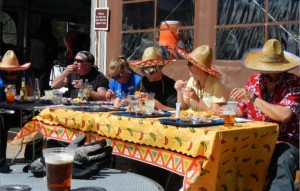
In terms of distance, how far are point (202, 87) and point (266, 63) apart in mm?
657

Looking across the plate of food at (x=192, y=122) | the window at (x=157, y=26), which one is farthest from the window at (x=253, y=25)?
the plate of food at (x=192, y=122)

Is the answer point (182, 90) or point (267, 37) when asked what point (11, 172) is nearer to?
point (182, 90)

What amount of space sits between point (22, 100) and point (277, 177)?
298 cm

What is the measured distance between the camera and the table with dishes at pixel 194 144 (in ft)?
9.19

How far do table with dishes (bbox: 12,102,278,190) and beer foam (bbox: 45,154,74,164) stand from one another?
1.14 m

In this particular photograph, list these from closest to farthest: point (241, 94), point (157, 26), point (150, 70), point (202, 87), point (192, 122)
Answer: point (192, 122), point (241, 94), point (202, 87), point (150, 70), point (157, 26)

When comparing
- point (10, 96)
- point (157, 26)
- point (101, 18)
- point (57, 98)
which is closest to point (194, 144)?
point (57, 98)

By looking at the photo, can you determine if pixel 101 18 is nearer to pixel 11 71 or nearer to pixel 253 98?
pixel 11 71

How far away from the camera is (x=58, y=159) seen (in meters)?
1.78

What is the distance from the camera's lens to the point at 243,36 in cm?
531

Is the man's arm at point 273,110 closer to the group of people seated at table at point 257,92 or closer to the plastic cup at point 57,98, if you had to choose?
the group of people seated at table at point 257,92

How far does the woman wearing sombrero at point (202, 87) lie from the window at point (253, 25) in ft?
4.20

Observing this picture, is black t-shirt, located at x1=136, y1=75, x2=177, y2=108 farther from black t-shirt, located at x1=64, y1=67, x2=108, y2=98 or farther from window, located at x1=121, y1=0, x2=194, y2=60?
window, located at x1=121, y1=0, x2=194, y2=60

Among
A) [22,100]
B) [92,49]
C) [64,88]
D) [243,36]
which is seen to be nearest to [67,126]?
[22,100]
